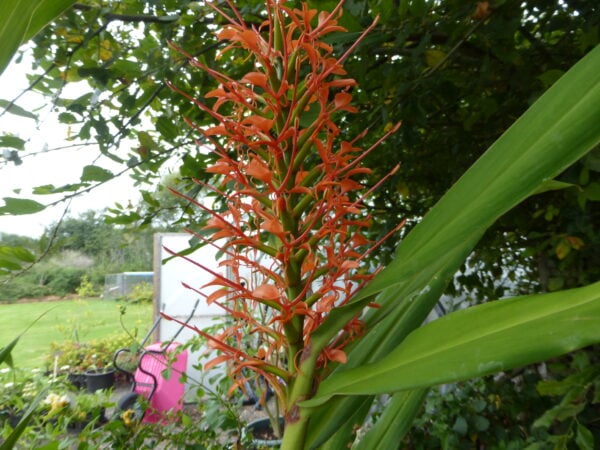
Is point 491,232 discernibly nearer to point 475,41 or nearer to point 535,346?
point 475,41

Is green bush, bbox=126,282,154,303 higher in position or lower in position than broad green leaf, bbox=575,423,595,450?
lower

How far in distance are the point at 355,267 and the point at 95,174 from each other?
527 millimetres

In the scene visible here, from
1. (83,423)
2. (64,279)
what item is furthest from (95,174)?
(64,279)

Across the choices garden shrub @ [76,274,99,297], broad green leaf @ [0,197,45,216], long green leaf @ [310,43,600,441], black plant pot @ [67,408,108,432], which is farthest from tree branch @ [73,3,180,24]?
garden shrub @ [76,274,99,297]

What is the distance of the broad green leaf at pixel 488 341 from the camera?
0.15 metres

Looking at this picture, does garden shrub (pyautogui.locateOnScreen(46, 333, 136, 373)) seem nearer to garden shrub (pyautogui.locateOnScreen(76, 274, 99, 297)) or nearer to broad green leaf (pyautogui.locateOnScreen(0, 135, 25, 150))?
garden shrub (pyautogui.locateOnScreen(76, 274, 99, 297))

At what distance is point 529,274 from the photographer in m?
1.52

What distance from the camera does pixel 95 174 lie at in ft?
2.16

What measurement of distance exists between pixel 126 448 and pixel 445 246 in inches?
35.8

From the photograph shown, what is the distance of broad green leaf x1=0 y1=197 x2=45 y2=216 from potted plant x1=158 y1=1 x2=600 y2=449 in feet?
1.10

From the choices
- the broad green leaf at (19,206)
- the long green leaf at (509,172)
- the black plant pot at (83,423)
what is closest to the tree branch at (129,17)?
the broad green leaf at (19,206)

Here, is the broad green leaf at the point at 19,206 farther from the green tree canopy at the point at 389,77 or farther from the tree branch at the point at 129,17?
the tree branch at the point at 129,17

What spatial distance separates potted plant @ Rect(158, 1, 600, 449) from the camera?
0.57 ft

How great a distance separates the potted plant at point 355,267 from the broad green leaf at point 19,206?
34 cm
